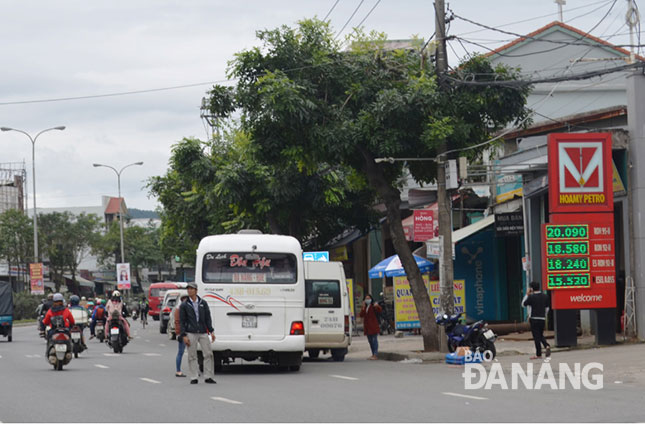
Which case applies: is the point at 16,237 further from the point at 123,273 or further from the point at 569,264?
the point at 569,264

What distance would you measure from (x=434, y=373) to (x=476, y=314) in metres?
14.9

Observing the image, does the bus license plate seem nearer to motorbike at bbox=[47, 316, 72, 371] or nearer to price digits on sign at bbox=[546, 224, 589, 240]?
motorbike at bbox=[47, 316, 72, 371]

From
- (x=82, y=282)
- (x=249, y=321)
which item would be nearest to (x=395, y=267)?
(x=249, y=321)

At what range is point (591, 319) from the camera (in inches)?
1029

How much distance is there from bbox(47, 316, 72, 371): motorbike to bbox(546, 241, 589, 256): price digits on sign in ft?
35.8

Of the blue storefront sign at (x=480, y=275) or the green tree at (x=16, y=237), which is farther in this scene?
the green tree at (x=16, y=237)

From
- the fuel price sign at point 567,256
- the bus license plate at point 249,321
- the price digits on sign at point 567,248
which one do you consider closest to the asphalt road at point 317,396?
the bus license plate at point 249,321

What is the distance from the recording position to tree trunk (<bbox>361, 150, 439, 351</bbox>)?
79.9 feet

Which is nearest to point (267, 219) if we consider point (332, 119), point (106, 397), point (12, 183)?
point (332, 119)

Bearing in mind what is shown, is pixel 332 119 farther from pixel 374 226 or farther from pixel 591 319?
pixel 374 226

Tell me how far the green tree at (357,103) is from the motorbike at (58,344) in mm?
6153

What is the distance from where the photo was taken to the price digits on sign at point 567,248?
74.3 ft

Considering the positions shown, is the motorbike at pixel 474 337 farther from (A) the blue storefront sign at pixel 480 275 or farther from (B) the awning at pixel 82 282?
(B) the awning at pixel 82 282

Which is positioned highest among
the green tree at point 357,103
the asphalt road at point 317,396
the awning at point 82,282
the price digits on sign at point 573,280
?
the green tree at point 357,103
